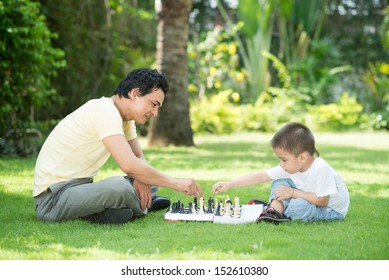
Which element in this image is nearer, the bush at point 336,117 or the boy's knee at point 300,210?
the boy's knee at point 300,210

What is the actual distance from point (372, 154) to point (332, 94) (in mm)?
8206

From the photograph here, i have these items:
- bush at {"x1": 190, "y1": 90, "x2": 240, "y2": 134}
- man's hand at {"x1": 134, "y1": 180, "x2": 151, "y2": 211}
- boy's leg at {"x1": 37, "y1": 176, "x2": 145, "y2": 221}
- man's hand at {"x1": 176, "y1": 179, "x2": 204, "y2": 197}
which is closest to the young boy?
man's hand at {"x1": 176, "y1": 179, "x2": 204, "y2": 197}

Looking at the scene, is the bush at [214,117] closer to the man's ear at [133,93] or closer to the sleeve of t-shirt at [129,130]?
the sleeve of t-shirt at [129,130]

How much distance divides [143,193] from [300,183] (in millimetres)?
1158

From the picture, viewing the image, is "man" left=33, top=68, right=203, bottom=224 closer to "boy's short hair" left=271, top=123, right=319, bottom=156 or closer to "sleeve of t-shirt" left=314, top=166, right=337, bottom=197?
"boy's short hair" left=271, top=123, right=319, bottom=156

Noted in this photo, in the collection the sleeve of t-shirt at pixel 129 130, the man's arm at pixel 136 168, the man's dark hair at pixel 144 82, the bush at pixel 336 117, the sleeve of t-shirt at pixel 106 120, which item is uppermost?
the man's dark hair at pixel 144 82

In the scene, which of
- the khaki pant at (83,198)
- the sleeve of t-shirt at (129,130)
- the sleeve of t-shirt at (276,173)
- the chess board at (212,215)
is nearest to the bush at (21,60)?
the sleeve of t-shirt at (129,130)

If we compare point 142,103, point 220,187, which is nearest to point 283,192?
point 220,187

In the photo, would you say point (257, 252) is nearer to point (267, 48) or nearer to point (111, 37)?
point (111, 37)

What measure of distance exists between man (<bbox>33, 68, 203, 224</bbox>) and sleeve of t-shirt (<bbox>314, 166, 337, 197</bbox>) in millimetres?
844

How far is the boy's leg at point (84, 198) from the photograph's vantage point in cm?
450

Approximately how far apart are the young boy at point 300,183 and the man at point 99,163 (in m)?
0.59
